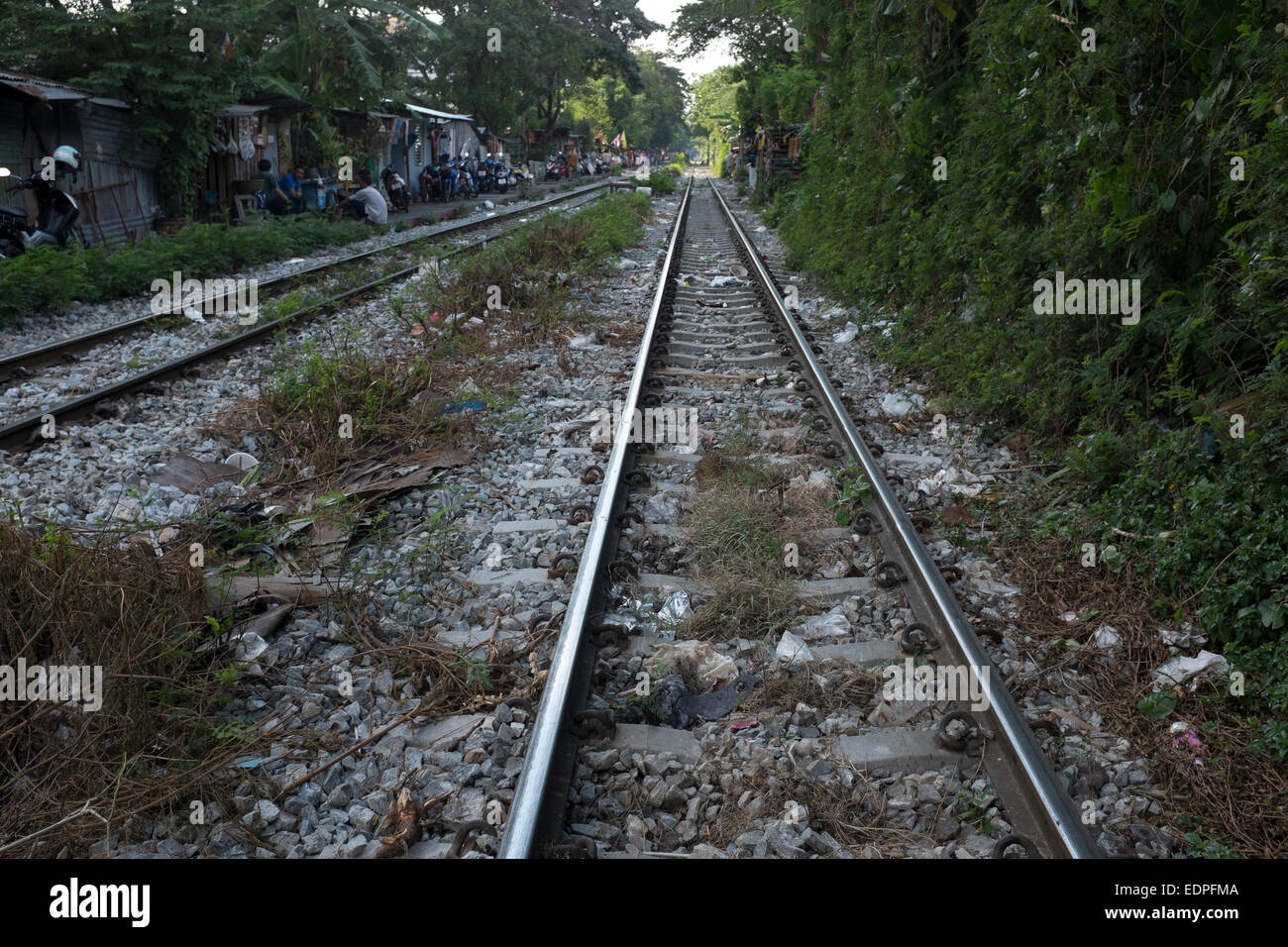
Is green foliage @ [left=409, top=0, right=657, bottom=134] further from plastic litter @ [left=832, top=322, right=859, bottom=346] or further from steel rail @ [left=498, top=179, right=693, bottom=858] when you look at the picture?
steel rail @ [left=498, top=179, right=693, bottom=858]

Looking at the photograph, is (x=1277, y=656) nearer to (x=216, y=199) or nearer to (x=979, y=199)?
(x=979, y=199)

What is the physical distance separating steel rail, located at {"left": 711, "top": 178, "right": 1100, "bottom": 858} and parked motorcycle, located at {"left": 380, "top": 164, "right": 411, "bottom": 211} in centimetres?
2292

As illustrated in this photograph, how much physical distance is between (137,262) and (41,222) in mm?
1944

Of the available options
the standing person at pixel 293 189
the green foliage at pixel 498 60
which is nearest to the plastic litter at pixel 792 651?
the standing person at pixel 293 189

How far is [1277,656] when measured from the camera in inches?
127

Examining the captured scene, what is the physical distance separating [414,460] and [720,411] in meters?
2.23

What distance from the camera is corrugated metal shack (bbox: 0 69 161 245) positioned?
14.7 meters

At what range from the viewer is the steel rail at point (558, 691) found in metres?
2.43

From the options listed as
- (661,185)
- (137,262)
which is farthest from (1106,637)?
(661,185)

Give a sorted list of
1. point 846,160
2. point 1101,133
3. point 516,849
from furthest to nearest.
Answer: point 846,160 → point 1101,133 → point 516,849

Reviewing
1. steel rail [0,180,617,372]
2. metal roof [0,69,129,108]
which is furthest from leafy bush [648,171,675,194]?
metal roof [0,69,129,108]

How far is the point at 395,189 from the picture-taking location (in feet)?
86.9
